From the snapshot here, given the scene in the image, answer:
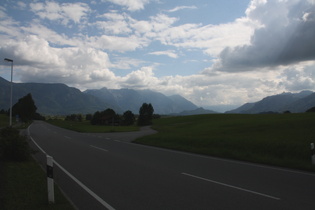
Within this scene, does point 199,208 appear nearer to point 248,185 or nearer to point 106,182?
point 248,185

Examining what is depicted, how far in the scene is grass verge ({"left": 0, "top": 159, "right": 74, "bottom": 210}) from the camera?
623cm

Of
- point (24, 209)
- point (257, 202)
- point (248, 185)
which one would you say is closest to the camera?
point (24, 209)

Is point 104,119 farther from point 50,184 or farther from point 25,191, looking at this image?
point 50,184

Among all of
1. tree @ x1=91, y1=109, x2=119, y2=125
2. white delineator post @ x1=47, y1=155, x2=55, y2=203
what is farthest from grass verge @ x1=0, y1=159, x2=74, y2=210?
tree @ x1=91, y1=109, x2=119, y2=125

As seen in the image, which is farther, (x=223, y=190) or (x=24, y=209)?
(x=223, y=190)

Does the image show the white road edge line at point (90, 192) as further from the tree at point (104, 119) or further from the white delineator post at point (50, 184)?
the tree at point (104, 119)

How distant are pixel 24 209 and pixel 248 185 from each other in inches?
241

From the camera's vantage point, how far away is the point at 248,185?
838 centimetres

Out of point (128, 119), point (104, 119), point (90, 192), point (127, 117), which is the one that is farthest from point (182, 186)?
point (104, 119)

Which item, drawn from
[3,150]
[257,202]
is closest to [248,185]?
[257,202]

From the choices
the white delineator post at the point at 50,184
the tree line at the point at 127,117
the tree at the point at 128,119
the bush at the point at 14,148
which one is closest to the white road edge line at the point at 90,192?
the white delineator post at the point at 50,184

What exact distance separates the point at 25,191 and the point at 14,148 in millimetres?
6445

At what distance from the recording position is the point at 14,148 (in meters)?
13.0

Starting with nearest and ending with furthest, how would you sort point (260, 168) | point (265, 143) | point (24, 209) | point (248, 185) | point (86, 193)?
point (24, 209) < point (86, 193) < point (248, 185) < point (260, 168) < point (265, 143)
